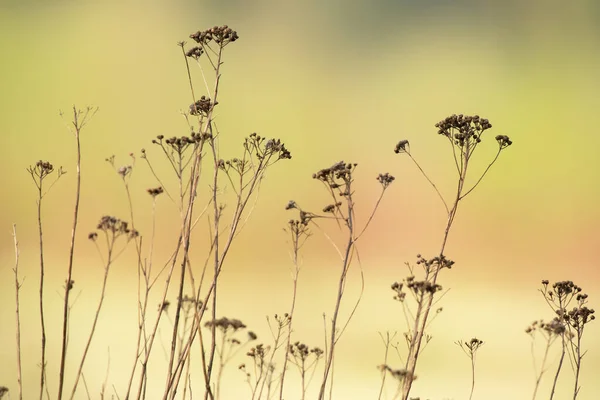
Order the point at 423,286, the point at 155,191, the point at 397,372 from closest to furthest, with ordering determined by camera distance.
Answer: the point at 397,372, the point at 423,286, the point at 155,191

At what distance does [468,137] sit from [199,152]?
7.46 ft

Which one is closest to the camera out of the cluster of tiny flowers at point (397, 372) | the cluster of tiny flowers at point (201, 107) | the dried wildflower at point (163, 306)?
the cluster of tiny flowers at point (397, 372)

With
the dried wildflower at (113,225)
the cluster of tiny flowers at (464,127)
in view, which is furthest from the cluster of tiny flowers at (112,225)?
the cluster of tiny flowers at (464,127)

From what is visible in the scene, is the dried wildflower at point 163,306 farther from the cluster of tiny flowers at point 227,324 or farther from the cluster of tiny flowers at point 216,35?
the cluster of tiny flowers at point 216,35

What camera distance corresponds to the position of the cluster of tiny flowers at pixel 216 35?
5.54m

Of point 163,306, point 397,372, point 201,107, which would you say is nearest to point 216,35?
point 201,107

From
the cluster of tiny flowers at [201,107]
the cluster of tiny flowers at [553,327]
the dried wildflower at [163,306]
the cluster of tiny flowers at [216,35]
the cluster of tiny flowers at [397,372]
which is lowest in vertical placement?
the cluster of tiny flowers at [397,372]

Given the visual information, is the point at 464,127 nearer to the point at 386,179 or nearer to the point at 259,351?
the point at 386,179

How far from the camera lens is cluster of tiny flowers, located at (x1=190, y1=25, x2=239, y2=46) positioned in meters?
5.54

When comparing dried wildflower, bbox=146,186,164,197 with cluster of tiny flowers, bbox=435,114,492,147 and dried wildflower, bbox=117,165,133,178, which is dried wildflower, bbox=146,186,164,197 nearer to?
dried wildflower, bbox=117,165,133,178

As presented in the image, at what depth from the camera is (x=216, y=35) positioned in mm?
5590

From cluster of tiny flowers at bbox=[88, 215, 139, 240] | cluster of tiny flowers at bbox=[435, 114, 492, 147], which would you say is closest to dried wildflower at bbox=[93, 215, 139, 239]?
cluster of tiny flowers at bbox=[88, 215, 139, 240]

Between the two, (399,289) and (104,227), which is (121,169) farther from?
(399,289)

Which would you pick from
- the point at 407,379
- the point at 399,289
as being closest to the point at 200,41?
the point at 399,289
